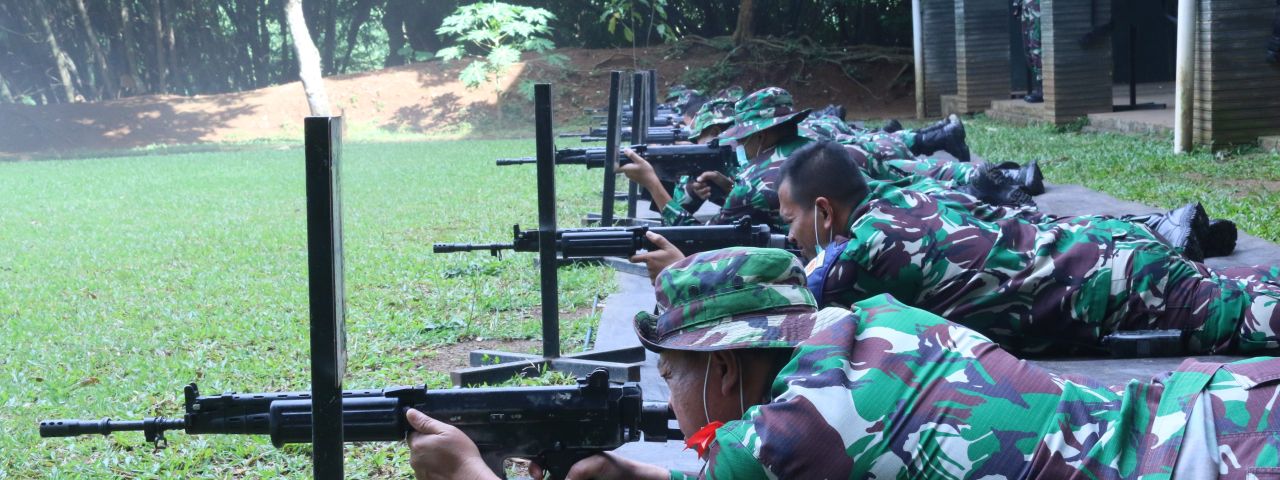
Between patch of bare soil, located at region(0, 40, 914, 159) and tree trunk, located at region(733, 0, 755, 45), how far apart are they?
24.0 inches

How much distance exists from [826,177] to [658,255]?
72 cm

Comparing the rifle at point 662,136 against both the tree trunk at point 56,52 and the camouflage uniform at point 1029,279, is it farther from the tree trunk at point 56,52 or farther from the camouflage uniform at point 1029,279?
the tree trunk at point 56,52

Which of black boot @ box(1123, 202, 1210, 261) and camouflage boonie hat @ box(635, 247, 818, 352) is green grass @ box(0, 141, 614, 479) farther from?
black boot @ box(1123, 202, 1210, 261)

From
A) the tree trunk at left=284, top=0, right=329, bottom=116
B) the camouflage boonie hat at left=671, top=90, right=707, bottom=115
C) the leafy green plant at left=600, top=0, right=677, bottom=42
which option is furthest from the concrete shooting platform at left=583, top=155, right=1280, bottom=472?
the leafy green plant at left=600, top=0, right=677, bottom=42

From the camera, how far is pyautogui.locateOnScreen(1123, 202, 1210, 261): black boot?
17.3 ft

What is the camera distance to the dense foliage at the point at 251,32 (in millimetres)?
26719

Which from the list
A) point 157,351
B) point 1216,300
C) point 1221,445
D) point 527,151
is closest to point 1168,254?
point 1216,300

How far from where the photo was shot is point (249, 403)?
97.8 inches

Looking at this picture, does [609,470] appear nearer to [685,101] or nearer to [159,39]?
[685,101]

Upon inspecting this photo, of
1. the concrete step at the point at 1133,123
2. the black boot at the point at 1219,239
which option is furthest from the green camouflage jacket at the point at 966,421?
the concrete step at the point at 1133,123

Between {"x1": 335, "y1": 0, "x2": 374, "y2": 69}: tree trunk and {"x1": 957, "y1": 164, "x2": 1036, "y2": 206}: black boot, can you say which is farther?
{"x1": 335, "y1": 0, "x2": 374, "y2": 69}: tree trunk

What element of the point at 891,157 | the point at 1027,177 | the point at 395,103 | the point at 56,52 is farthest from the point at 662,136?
the point at 56,52

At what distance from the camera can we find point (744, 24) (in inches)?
985

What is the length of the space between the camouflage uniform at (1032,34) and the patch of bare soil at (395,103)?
614cm
